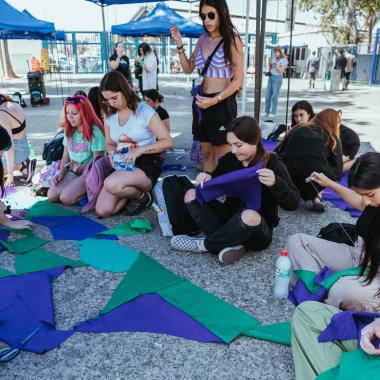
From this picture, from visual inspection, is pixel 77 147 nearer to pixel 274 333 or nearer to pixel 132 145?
pixel 132 145

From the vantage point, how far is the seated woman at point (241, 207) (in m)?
2.73

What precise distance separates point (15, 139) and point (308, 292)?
3733 millimetres

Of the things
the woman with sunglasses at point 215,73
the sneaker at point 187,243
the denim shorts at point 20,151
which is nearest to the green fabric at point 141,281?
the sneaker at point 187,243

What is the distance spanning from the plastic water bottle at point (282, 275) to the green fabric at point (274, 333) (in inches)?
10.3

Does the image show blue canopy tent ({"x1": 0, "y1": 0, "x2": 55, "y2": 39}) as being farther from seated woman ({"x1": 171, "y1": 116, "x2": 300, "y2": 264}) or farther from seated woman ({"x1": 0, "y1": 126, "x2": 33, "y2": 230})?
seated woman ({"x1": 171, "y1": 116, "x2": 300, "y2": 264})

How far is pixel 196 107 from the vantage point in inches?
168

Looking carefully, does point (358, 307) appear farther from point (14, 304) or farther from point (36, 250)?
point (36, 250)

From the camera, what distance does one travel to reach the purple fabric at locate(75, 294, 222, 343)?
2.21 meters

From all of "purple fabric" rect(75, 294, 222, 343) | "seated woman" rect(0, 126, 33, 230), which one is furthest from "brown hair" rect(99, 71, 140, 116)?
"purple fabric" rect(75, 294, 222, 343)

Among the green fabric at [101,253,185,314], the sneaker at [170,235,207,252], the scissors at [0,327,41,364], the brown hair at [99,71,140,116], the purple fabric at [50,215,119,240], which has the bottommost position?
the purple fabric at [50,215,119,240]

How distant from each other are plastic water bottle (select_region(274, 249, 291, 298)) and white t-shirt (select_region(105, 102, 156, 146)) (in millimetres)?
1943

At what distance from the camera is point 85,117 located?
4.09 metres

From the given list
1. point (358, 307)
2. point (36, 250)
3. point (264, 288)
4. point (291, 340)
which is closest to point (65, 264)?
point (36, 250)

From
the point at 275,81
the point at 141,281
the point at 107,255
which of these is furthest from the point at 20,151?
the point at 275,81
